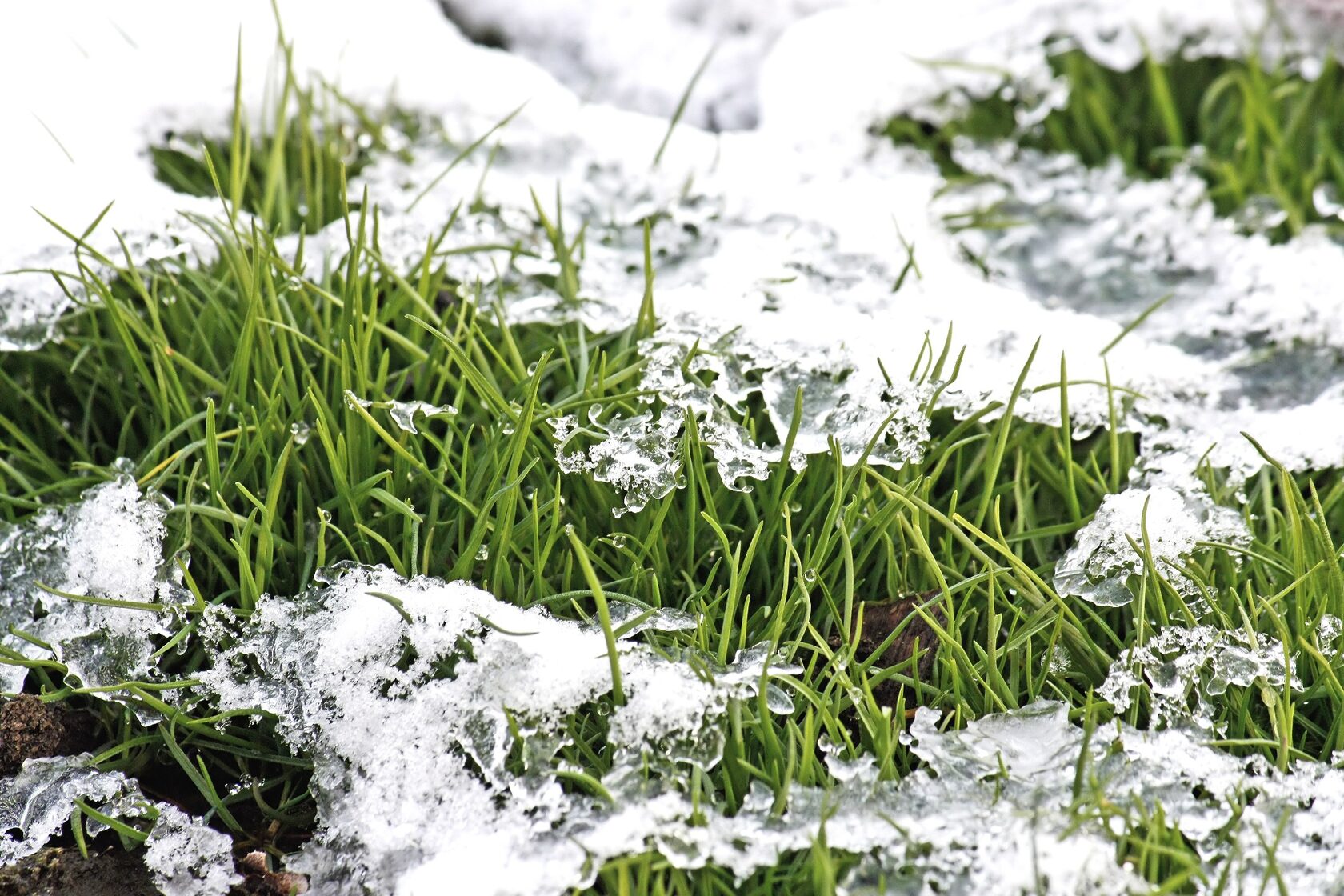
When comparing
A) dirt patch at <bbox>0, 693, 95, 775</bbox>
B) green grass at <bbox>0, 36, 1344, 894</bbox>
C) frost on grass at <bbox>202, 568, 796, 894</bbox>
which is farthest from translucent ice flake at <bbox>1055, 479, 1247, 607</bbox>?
dirt patch at <bbox>0, 693, 95, 775</bbox>

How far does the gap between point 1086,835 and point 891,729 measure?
0.69 feet

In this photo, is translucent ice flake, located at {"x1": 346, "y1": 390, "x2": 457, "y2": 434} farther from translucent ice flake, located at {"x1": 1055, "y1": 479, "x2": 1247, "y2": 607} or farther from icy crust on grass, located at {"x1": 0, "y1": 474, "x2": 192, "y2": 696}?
translucent ice flake, located at {"x1": 1055, "y1": 479, "x2": 1247, "y2": 607}

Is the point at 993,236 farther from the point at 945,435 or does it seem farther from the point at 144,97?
the point at 144,97

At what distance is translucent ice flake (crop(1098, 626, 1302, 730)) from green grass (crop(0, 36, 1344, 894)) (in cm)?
3

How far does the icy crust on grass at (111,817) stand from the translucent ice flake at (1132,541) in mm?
1004

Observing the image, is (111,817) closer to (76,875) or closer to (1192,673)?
(76,875)

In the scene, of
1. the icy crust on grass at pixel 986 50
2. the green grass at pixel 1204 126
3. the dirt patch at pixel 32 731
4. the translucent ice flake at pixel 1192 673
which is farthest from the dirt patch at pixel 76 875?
the green grass at pixel 1204 126

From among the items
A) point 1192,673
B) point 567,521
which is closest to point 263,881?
point 567,521

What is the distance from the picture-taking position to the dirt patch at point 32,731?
3.89 ft

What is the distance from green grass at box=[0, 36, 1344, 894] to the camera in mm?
1163

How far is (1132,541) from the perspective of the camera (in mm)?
1212

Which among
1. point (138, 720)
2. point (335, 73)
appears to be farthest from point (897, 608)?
point (335, 73)

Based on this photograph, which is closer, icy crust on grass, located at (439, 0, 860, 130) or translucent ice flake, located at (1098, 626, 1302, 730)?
translucent ice flake, located at (1098, 626, 1302, 730)

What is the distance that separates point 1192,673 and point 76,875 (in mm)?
A: 1217
